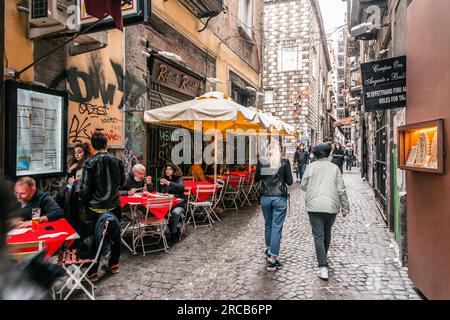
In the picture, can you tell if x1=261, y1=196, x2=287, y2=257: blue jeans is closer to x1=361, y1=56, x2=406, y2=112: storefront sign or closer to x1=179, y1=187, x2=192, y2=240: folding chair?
x1=361, y1=56, x2=406, y2=112: storefront sign

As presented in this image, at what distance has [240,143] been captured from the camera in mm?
15852

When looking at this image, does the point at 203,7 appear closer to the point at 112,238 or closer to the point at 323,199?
the point at 323,199

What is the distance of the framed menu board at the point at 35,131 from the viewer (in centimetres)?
421

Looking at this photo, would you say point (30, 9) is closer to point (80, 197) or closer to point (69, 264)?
point (80, 197)

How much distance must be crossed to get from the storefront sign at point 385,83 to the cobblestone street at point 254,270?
228cm

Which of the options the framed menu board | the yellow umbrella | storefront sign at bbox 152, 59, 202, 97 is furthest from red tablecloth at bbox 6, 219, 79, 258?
storefront sign at bbox 152, 59, 202, 97

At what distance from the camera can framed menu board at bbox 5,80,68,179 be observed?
13.8 feet

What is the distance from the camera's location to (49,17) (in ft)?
14.3

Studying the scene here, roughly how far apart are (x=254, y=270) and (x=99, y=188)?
2278mm

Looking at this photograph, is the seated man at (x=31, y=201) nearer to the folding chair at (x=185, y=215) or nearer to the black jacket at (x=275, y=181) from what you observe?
the folding chair at (x=185, y=215)

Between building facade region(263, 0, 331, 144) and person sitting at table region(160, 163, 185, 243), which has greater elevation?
building facade region(263, 0, 331, 144)

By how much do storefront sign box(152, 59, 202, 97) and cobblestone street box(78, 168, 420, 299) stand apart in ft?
13.9

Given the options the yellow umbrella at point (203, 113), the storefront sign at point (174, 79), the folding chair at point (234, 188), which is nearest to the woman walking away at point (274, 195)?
the yellow umbrella at point (203, 113)
